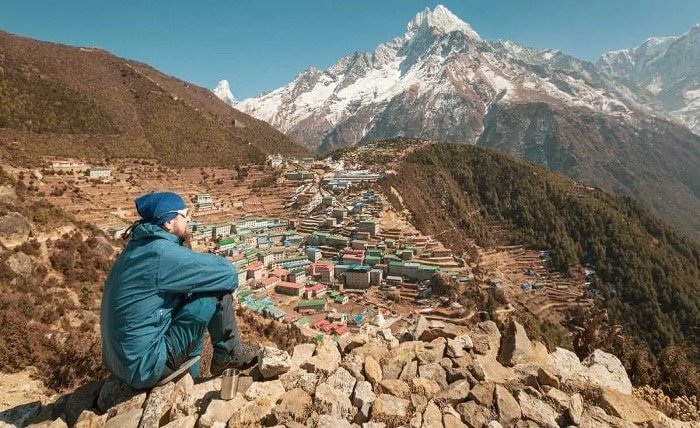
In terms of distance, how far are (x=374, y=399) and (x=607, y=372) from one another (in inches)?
125

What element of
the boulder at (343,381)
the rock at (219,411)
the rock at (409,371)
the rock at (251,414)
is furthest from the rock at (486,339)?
the rock at (219,411)

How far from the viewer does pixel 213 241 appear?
1763 inches

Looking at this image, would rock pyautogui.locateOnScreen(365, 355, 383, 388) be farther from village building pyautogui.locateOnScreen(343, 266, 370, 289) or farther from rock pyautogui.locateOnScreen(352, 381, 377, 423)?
village building pyautogui.locateOnScreen(343, 266, 370, 289)

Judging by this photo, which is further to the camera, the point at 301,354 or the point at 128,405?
the point at 301,354

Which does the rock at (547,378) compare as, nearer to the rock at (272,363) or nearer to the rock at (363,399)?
the rock at (363,399)

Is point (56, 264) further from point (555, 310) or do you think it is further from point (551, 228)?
point (551, 228)

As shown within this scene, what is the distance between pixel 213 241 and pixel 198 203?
1108 centimetres

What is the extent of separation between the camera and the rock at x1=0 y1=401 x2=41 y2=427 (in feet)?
10.5

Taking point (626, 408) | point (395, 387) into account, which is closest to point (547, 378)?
point (626, 408)

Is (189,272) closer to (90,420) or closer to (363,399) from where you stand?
(90,420)

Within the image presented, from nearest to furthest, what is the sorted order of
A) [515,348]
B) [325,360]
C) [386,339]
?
1. [325,360]
2. [515,348]
3. [386,339]

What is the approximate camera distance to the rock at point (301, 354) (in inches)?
164

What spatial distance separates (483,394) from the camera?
345 centimetres

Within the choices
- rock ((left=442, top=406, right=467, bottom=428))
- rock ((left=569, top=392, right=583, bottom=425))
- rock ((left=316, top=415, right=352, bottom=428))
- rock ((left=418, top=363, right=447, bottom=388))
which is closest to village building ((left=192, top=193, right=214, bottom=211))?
rock ((left=418, top=363, right=447, bottom=388))
